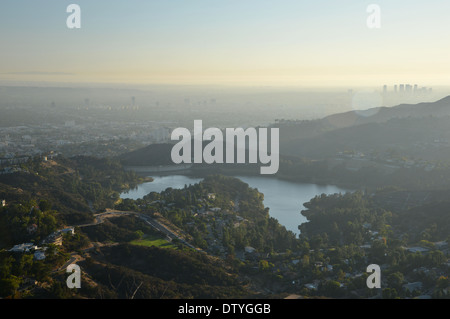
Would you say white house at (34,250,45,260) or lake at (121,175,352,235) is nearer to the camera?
white house at (34,250,45,260)

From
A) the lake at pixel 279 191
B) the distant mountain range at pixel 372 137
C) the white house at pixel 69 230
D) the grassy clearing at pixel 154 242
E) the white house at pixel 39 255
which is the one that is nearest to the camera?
the white house at pixel 39 255

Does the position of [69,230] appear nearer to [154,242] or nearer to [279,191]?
[154,242]

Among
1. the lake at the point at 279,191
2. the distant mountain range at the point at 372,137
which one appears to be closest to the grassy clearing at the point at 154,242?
the lake at the point at 279,191

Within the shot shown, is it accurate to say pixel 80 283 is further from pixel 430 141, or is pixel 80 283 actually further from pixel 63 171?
pixel 430 141

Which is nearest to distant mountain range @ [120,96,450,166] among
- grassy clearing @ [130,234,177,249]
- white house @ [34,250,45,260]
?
grassy clearing @ [130,234,177,249]

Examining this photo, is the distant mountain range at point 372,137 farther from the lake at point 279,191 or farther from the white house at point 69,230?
the white house at point 69,230

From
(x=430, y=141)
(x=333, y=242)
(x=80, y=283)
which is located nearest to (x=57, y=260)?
(x=80, y=283)

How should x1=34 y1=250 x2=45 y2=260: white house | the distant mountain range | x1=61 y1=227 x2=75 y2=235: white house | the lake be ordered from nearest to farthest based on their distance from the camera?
1. x1=34 y1=250 x2=45 y2=260: white house
2. x1=61 y1=227 x2=75 y2=235: white house
3. the lake
4. the distant mountain range

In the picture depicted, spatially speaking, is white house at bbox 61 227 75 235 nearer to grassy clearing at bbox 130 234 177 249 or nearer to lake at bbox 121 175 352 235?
grassy clearing at bbox 130 234 177 249
